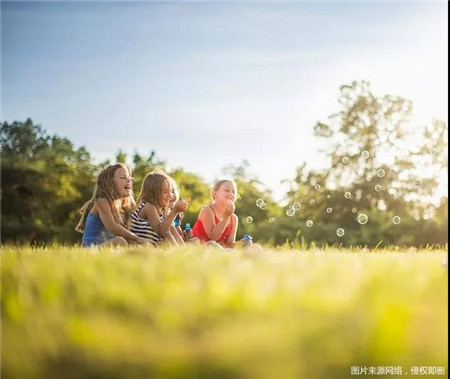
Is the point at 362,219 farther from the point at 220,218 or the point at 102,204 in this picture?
the point at 102,204

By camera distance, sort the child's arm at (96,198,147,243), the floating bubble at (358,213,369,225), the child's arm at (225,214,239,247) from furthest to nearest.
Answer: the floating bubble at (358,213,369,225)
the child's arm at (225,214,239,247)
the child's arm at (96,198,147,243)

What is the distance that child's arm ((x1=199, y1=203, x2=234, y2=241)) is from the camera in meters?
6.27

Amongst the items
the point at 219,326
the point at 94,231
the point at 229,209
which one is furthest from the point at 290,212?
the point at 219,326

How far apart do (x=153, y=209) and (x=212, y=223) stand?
854mm

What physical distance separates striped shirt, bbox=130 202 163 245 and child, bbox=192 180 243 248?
658 mm

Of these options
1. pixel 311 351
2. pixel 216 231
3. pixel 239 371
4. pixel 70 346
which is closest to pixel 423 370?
pixel 311 351

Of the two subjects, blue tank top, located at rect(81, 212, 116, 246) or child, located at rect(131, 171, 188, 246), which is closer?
blue tank top, located at rect(81, 212, 116, 246)

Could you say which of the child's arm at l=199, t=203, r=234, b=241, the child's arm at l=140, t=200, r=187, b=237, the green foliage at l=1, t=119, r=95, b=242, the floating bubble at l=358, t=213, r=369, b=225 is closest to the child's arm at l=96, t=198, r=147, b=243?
the child's arm at l=140, t=200, r=187, b=237

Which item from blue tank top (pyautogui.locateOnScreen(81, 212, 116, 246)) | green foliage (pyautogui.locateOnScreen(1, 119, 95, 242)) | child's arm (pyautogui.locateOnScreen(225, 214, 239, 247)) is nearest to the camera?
blue tank top (pyautogui.locateOnScreen(81, 212, 116, 246))

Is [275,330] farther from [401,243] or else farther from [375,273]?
[401,243]

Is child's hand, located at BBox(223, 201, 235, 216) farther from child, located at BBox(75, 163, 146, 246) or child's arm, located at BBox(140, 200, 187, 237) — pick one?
child, located at BBox(75, 163, 146, 246)

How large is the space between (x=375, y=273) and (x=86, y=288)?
1.17 m

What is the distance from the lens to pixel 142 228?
241 inches

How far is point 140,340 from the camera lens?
139cm
